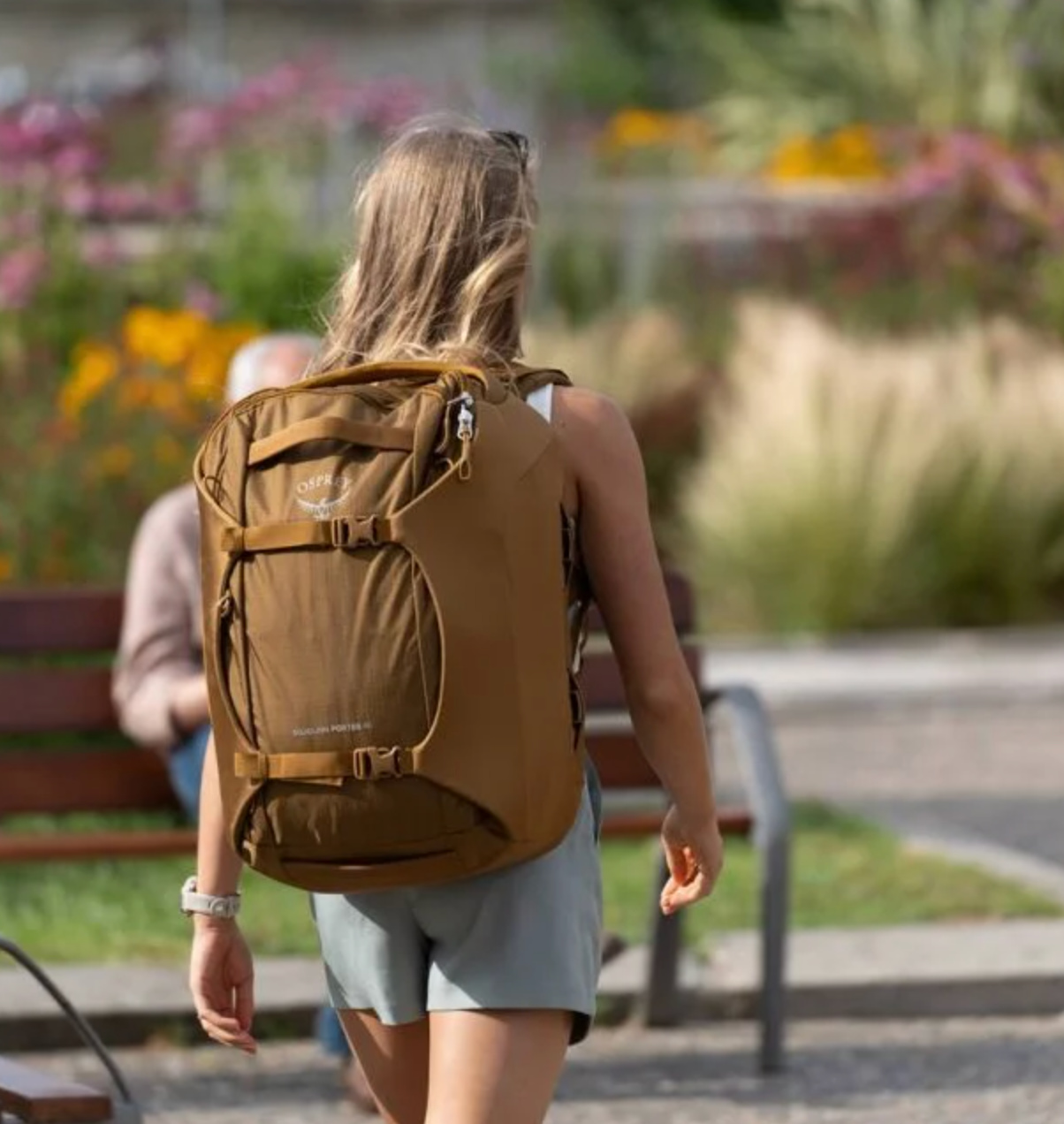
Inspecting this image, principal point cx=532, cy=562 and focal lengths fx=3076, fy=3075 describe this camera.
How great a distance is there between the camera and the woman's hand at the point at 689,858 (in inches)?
129

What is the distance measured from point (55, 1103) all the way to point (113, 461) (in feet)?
19.5

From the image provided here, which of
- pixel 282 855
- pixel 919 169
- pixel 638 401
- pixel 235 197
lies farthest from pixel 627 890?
pixel 919 169

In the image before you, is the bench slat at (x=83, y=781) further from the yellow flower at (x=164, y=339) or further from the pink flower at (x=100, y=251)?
the pink flower at (x=100, y=251)

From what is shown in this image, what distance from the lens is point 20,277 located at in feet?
42.4

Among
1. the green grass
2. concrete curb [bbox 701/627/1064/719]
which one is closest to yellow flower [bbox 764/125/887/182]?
concrete curb [bbox 701/627/1064/719]

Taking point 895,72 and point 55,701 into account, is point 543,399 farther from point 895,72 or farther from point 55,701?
point 895,72

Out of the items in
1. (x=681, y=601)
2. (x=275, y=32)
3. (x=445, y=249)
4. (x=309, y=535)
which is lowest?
(x=275, y=32)

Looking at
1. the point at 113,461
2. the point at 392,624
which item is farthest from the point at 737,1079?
the point at 113,461

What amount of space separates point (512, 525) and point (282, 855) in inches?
16.3

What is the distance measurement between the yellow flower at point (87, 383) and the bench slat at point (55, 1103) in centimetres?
637

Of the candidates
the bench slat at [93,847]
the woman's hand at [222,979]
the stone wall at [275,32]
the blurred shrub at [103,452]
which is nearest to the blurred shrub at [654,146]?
the stone wall at [275,32]

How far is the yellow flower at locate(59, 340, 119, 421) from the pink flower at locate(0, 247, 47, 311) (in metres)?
1.93

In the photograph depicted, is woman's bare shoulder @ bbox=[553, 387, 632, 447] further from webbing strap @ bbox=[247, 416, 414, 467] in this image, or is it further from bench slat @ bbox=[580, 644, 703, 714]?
bench slat @ bbox=[580, 644, 703, 714]

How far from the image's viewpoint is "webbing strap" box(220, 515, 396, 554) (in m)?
2.99
